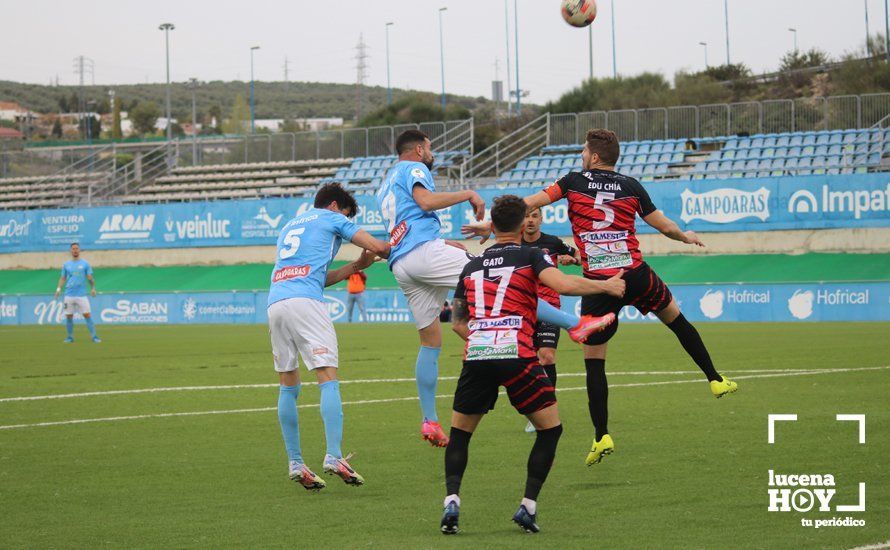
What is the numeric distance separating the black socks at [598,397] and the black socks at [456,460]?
1883 mm

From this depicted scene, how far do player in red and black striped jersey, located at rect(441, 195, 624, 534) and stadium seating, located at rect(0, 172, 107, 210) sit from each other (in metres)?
52.2

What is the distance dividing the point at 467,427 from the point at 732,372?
9515 millimetres

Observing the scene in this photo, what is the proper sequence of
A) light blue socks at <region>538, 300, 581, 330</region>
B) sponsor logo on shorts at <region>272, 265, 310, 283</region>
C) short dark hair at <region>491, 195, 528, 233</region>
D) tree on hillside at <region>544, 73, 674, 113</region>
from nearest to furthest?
short dark hair at <region>491, 195, 528, 233</region> < light blue socks at <region>538, 300, 581, 330</region> < sponsor logo on shorts at <region>272, 265, 310, 283</region> < tree on hillside at <region>544, 73, 674, 113</region>

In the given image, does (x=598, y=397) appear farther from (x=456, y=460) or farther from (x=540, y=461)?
(x=456, y=460)

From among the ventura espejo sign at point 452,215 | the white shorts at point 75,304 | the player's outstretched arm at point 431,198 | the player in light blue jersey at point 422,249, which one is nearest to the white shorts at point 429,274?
the player in light blue jersey at point 422,249

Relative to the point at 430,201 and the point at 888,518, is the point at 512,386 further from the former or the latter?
the point at 430,201

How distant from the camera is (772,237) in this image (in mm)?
38594

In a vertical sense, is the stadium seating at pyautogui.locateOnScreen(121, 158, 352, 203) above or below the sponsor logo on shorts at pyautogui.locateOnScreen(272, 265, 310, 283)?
above

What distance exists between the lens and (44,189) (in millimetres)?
60906

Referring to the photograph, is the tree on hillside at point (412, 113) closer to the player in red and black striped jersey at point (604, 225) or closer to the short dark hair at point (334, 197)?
the short dark hair at point (334, 197)

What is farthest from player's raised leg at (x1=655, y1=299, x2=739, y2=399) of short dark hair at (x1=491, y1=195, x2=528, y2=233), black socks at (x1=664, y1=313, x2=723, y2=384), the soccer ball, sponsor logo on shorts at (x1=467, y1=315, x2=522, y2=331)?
the soccer ball

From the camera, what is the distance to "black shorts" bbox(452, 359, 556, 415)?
23.1 feet

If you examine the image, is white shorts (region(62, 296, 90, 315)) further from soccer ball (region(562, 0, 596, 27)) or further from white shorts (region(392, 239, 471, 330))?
white shorts (region(392, 239, 471, 330))

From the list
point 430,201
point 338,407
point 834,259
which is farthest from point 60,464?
point 834,259
